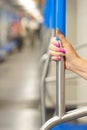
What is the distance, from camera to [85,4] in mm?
3418

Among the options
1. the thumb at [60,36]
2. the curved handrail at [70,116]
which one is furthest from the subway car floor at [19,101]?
the thumb at [60,36]

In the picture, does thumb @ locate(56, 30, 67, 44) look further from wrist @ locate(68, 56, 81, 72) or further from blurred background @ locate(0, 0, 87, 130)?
blurred background @ locate(0, 0, 87, 130)

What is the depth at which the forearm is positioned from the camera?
5.63ft

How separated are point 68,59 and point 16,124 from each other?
117 inches

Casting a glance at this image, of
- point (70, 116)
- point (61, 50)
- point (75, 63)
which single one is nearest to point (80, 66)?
point (75, 63)

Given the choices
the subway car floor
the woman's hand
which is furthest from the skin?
the subway car floor

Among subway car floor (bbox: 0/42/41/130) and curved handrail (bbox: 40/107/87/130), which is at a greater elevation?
curved handrail (bbox: 40/107/87/130)

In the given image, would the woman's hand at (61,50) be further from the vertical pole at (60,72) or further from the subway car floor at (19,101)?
the subway car floor at (19,101)

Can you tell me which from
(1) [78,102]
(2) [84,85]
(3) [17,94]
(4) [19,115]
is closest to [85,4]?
(2) [84,85]

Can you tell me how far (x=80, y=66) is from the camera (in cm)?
173

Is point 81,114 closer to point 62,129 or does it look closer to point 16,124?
point 62,129

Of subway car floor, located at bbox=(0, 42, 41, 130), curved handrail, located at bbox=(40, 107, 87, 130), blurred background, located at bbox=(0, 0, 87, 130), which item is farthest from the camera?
subway car floor, located at bbox=(0, 42, 41, 130)

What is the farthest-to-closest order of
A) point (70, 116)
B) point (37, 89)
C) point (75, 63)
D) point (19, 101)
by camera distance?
point (37, 89) → point (19, 101) → point (75, 63) → point (70, 116)

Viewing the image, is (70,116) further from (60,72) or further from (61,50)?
(61,50)
